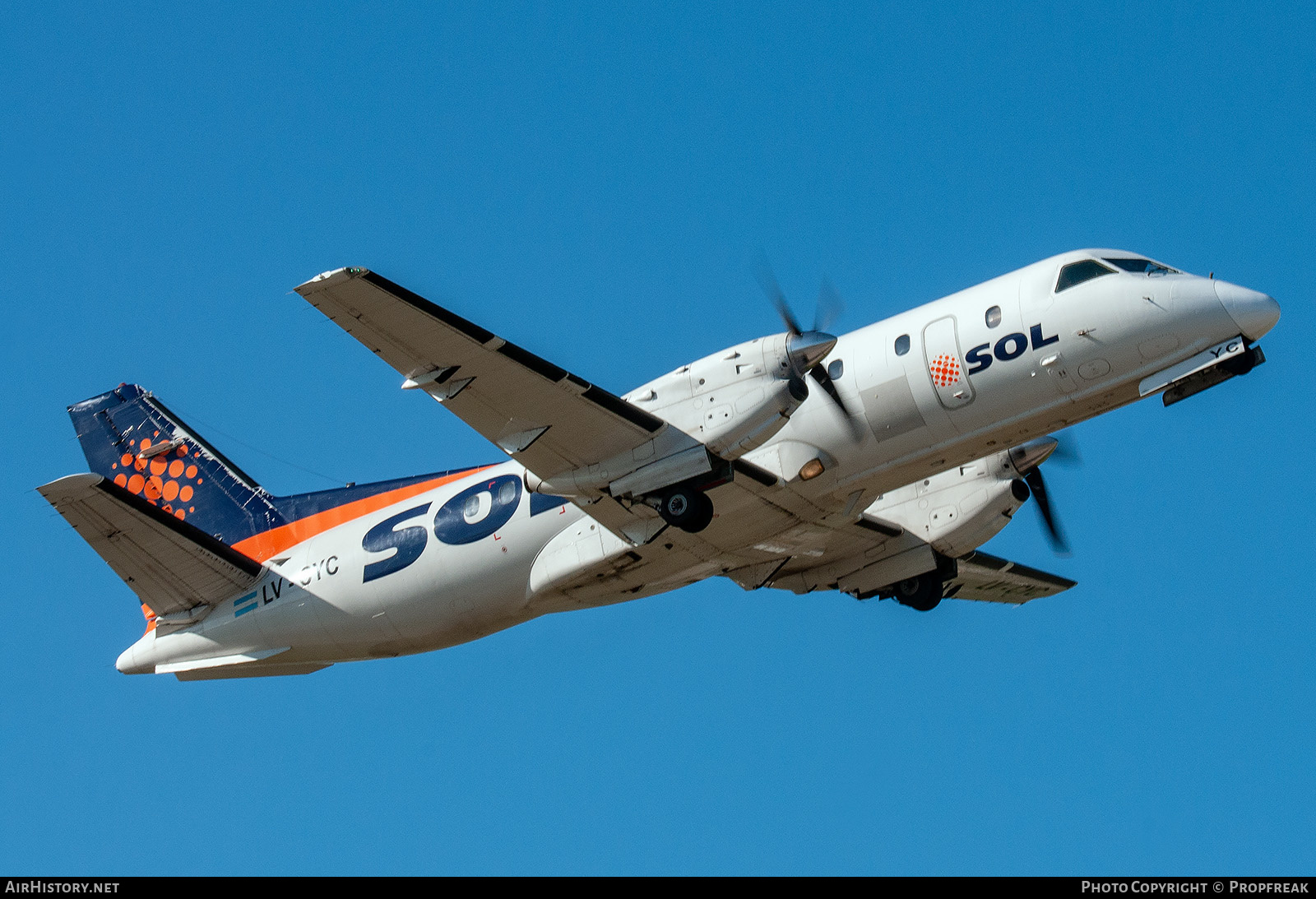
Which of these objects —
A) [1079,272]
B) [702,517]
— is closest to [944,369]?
[1079,272]

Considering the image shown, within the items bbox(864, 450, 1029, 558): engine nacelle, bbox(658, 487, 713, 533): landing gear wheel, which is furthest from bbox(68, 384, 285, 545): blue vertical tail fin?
bbox(864, 450, 1029, 558): engine nacelle

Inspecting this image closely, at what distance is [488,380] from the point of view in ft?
54.0

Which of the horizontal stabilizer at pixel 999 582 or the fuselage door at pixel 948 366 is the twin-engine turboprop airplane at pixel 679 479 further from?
the horizontal stabilizer at pixel 999 582

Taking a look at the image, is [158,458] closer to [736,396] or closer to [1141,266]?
[736,396]

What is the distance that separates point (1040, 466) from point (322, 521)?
1132 cm

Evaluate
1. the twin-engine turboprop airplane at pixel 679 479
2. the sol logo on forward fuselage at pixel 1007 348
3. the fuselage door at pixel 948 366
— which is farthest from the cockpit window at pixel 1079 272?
the fuselage door at pixel 948 366

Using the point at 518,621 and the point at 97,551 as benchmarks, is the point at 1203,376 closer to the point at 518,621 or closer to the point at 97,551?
the point at 518,621

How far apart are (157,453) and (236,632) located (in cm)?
481

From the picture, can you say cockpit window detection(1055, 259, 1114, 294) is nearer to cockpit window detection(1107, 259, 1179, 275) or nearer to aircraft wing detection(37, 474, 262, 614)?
cockpit window detection(1107, 259, 1179, 275)

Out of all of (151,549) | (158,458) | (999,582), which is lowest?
(999,582)

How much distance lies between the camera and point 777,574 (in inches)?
829

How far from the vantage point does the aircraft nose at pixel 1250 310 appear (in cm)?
1631

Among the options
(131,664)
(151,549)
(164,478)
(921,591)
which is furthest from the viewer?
(164,478)
